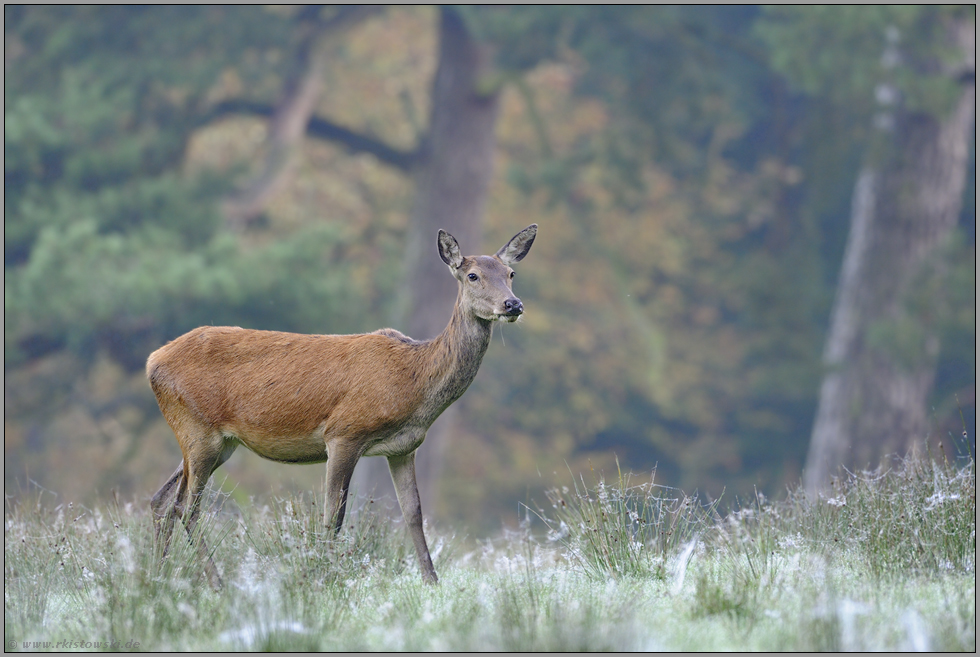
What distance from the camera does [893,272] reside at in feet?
55.9

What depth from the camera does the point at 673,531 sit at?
20.4ft

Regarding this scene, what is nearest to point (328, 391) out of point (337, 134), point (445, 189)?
point (445, 189)

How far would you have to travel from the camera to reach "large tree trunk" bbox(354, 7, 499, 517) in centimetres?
1656

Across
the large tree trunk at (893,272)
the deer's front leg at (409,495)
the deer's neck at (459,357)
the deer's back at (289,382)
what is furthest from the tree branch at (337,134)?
the deer's neck at (459,357)

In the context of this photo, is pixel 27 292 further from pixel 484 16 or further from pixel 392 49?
pixel 392 49

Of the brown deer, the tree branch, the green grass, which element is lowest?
the green grass

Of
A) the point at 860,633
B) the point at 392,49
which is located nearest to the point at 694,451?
the point at 392,49

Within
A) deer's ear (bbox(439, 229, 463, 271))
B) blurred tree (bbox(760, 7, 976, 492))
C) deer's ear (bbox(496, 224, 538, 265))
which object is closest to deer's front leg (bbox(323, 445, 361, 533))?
deer's ear (bbox(439, 229, 463, 271))

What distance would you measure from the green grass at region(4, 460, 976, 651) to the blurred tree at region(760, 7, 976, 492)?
33.1 feet

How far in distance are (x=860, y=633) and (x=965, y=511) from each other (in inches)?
62.3

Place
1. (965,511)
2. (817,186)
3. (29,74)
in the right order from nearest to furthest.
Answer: (965,511), (29,74), (817,186)

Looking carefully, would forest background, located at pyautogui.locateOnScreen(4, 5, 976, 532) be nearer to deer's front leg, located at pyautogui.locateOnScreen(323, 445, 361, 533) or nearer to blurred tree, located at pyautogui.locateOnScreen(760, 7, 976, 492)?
blurred tree, located at pyautogui.locateOnScreen(760, 7, 976, 492)

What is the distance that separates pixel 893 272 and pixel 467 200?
6.79 m

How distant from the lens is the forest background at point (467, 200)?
1494 cm
